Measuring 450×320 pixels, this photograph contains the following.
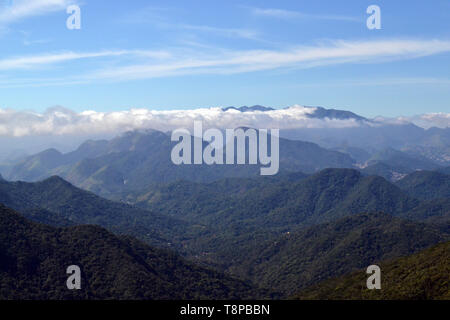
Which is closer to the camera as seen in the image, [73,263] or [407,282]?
[407,282]

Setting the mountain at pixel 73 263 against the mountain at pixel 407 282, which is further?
the mountain at pixel 73 263

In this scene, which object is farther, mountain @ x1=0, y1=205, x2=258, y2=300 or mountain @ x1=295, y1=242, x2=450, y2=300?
mountain @ x1=0, y1=205, x2=258, y2=300

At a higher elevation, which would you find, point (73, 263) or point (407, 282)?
point (407, 282)
